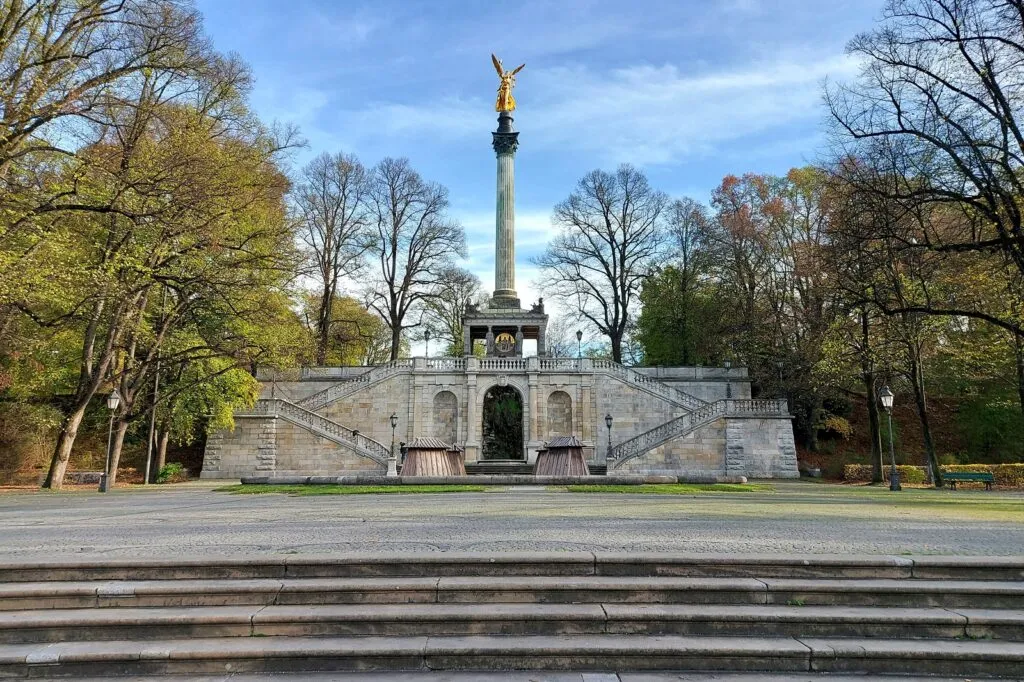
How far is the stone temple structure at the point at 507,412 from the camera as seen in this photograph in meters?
31.5

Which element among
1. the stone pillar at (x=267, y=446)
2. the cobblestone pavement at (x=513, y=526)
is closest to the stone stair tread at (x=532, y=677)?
the cobblestone pavement at (x=513, y=526)

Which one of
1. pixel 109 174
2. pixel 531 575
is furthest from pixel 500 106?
pixel 531 575

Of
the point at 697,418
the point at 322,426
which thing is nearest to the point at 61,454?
the point at 322,426

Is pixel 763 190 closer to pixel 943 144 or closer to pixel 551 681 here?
pixel 943 144

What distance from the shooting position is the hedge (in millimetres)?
25281

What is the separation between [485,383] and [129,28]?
24.0 meters

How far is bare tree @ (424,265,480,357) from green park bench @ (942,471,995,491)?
101 ft

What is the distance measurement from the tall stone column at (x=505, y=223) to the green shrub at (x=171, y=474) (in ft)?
62.3

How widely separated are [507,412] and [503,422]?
62 cm

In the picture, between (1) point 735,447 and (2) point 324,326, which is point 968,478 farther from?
(2) point 324,326

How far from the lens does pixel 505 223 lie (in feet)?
135

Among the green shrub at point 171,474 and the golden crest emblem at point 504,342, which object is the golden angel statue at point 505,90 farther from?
the green shrub at point 171,474

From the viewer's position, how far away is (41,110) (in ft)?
46.8

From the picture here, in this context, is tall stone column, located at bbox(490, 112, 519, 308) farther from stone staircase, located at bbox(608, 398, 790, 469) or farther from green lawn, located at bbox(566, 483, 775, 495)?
green lawn, located at bbox(566, 483, 775, 495)
